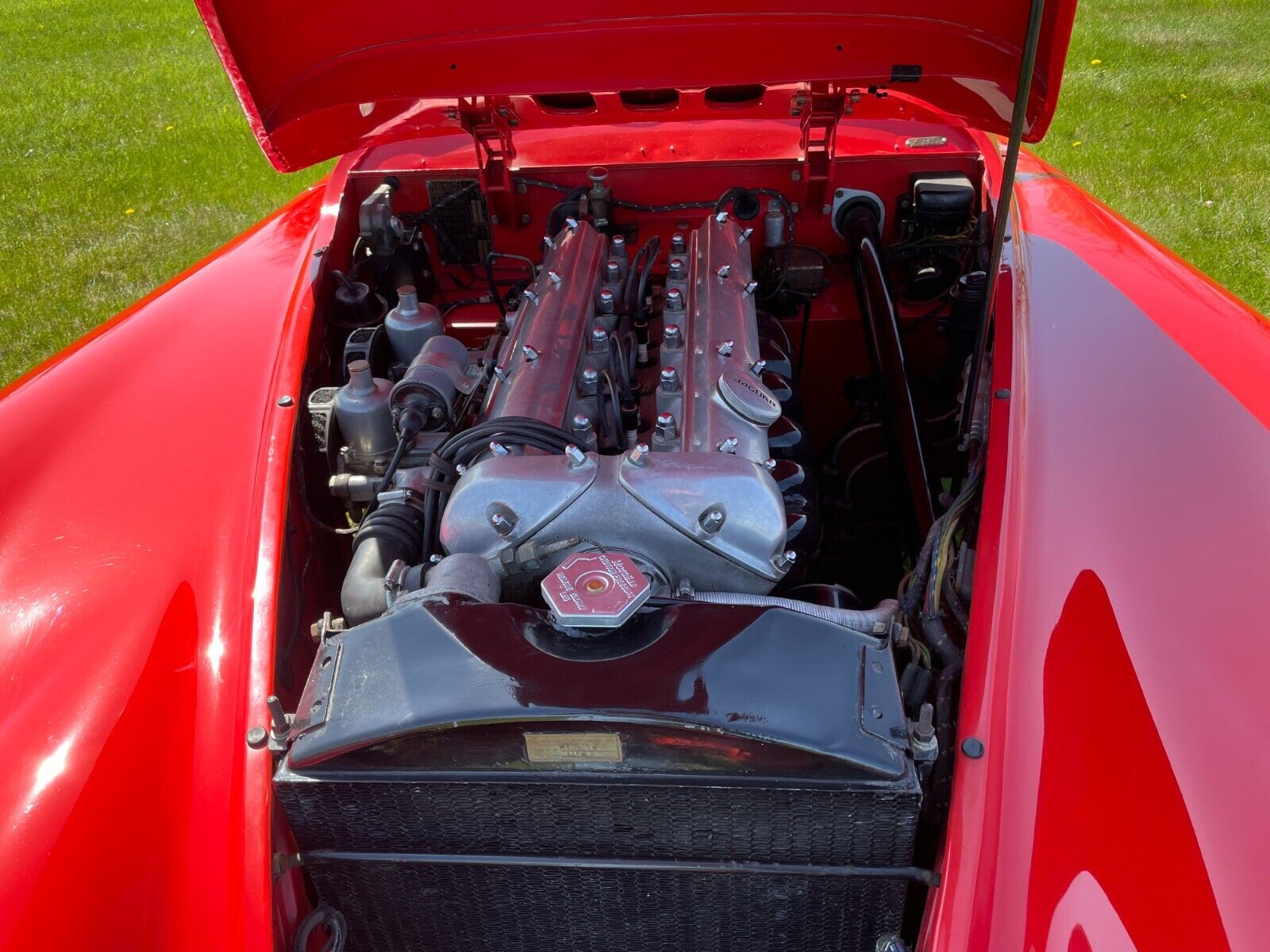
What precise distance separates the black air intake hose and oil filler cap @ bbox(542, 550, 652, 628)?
0.97 feet

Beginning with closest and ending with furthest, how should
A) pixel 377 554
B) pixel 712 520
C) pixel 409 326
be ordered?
pixel 712 520 → pixel 377 554 → pixel 409 326

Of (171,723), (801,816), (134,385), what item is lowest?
(801,816)

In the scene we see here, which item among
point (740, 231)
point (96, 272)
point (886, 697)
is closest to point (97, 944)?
point (886, 697)

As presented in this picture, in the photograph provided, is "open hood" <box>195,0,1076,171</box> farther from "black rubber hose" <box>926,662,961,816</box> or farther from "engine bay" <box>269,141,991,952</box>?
"black rubber hose" <box>926,662,961,816</box>

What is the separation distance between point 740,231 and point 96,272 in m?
3.69

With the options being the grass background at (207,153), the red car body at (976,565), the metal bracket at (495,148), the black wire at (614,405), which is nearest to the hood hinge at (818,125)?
the red car body at (976,565)

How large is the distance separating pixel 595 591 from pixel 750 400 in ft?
1.82

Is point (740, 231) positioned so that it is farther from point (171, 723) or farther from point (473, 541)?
point (171, 723)

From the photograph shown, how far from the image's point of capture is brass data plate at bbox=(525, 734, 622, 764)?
3.61ft

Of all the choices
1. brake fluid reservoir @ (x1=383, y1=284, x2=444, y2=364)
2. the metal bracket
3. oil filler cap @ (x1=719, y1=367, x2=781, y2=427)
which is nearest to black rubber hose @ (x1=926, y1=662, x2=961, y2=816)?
oil filler cap @ (x1=719, y1=367, x2=781, y2=427)

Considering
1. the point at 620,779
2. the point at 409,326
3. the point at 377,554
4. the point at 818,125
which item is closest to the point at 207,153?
the point at 409,326

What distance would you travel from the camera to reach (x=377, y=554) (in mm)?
1465

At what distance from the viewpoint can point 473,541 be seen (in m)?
1.40

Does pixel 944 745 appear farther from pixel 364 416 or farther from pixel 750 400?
pixel 364 416
